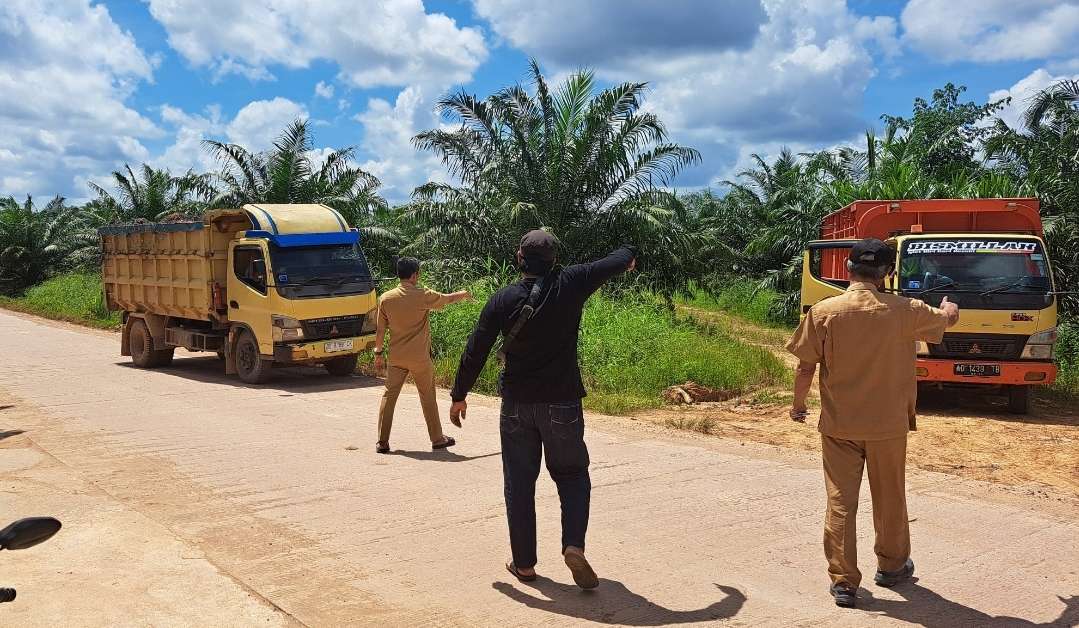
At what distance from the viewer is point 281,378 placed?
14539 mm

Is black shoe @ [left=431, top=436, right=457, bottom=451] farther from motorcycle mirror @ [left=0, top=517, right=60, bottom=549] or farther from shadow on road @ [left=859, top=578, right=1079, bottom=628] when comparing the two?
motorcycle mirror @ [left=0, top=517, right=60, bottom=549]

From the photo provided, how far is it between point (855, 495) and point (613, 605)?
1.34 metres

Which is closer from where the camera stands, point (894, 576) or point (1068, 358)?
point (894, 576)

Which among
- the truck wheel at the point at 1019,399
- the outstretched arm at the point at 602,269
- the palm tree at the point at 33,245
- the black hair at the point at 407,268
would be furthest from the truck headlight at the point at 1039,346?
the palm tree at the point at 33,245

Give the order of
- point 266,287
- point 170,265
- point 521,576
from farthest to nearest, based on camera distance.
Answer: point 170,265 → point 266,287 → point 521,576

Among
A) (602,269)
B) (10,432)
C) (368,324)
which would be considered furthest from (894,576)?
(368,324)

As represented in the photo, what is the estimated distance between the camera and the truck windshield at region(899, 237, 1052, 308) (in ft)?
36.0

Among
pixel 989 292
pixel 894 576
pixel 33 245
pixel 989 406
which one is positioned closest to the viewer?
pixel 894 576

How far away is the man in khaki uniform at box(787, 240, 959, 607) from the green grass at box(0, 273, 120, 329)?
971 inches

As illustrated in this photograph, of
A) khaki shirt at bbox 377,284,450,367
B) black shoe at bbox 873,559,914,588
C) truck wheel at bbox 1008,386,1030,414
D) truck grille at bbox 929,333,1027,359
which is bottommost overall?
black shoe at bbox 873,559,914,588

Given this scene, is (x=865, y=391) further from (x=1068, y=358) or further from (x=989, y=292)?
(x=1068, y=358)

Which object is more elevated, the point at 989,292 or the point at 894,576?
the point at 989,292

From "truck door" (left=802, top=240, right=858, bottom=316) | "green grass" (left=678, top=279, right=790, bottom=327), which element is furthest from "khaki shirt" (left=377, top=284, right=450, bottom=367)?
"green grass" (left=678, top=279, right=790, bottom=327)

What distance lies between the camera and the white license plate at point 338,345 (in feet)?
44.2
